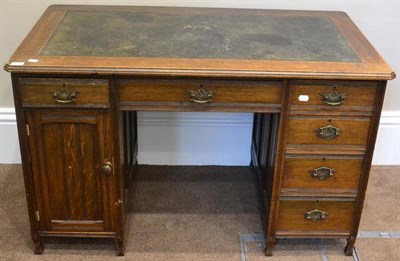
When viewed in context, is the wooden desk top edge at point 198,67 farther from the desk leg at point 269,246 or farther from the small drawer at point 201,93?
the desk leg at point 269,246

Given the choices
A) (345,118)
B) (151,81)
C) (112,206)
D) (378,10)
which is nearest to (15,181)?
(112,206)

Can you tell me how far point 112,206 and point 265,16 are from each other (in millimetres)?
936

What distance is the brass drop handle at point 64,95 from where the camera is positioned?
5.49ft

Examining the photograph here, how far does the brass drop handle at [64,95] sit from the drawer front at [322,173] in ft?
2.39

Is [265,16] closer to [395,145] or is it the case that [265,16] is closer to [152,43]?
[152,43]

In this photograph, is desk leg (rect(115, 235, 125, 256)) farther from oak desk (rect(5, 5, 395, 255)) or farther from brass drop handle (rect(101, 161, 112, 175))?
brass drop handle (rect(101, 161, 112, 175))

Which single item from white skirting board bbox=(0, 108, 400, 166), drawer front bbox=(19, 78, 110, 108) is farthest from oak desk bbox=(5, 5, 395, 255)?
white skirting board bbox=(0, 108, 400, 166)

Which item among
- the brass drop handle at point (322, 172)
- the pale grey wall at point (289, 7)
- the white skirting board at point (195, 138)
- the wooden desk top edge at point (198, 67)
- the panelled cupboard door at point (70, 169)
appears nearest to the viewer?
the wooden desk top edge at point (198, 67)

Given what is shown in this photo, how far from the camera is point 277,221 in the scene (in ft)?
6.41

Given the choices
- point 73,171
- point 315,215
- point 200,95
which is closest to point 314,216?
point 315,215

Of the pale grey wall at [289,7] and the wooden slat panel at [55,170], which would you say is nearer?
the wooden slat panel at [55,170]

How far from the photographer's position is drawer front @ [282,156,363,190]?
1.84 metres

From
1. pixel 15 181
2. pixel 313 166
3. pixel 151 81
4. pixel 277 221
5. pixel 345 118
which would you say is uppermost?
pixel 151 81

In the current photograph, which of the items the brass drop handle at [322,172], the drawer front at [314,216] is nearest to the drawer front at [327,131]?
the brass drop handle at [322,172]
